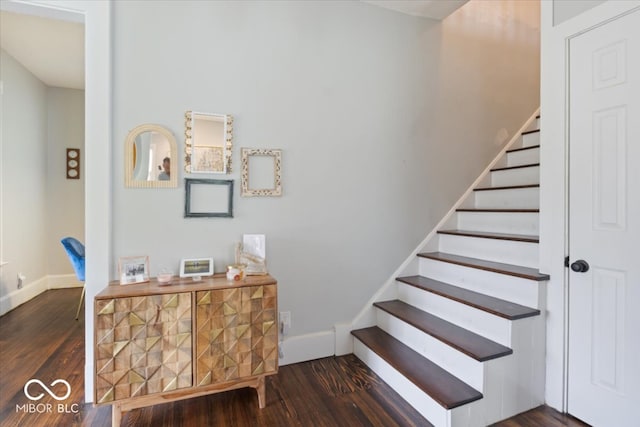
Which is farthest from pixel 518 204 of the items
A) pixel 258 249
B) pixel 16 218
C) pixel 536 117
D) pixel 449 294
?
pixel 16 218

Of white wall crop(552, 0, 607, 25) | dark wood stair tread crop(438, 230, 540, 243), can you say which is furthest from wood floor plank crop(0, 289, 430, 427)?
white wall crop(552, 0, 607, 25)

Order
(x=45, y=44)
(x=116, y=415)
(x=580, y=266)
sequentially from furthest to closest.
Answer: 1. (x=45, y=44)
2. (x=580, y=266)
3. (x=116, y=415)

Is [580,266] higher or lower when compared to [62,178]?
lower

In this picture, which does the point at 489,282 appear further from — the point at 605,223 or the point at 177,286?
the point at 177,286

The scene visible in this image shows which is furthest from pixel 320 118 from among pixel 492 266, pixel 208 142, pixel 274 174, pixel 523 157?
pixel 523 157

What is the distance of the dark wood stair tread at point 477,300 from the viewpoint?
5.99 ft

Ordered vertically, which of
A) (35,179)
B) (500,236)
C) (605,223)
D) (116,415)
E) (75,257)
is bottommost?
(116,415)

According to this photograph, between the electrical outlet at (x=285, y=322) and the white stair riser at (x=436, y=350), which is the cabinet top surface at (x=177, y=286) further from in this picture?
the white stair riser at (x=436, y=350)

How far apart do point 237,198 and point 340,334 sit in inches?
52.2

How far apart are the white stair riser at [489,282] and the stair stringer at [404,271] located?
0.15 meters

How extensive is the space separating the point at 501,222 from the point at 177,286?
2502 mm

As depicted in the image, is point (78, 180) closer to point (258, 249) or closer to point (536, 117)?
point (258, 249)

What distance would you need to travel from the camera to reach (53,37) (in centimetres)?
295

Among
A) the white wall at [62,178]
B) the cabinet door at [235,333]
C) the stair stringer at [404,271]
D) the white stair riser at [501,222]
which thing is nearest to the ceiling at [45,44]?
the white wall at [62,178]
